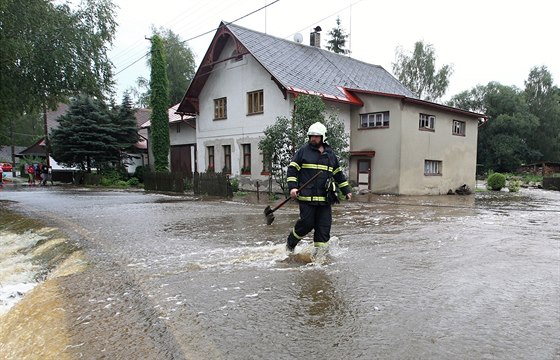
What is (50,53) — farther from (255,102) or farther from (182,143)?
(182,143)

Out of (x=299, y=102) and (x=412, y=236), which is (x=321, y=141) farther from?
(x=299, y=102)

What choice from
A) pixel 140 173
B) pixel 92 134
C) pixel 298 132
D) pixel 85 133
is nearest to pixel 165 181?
pixel 298 132

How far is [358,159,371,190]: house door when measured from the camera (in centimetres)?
2123

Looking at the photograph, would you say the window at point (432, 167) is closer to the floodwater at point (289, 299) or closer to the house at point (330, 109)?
the house at point (330, 109)

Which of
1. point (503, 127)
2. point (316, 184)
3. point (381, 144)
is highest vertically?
point (503, 127)

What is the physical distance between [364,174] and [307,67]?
6892mm

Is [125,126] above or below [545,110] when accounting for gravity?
below

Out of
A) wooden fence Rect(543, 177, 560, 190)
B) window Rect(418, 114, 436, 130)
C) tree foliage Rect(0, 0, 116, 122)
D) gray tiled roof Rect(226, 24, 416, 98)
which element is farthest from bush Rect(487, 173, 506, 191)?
tree foliage Rect(0, 0, 116, 122)

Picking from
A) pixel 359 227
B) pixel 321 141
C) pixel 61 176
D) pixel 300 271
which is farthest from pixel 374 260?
pixel 61 176

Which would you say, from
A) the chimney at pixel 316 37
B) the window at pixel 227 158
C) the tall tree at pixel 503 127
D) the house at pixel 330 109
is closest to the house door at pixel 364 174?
the house at pixel 330 109

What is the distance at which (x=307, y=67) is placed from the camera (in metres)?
22.3

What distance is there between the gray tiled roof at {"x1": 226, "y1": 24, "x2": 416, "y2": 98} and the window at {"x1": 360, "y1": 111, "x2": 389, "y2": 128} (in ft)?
6.13

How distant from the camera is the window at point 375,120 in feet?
67.6

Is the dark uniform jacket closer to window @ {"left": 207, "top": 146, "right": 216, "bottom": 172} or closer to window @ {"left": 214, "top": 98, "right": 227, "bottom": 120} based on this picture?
window @ {"left": 214, "top": 98, "right": 227, "bottom": 120}
